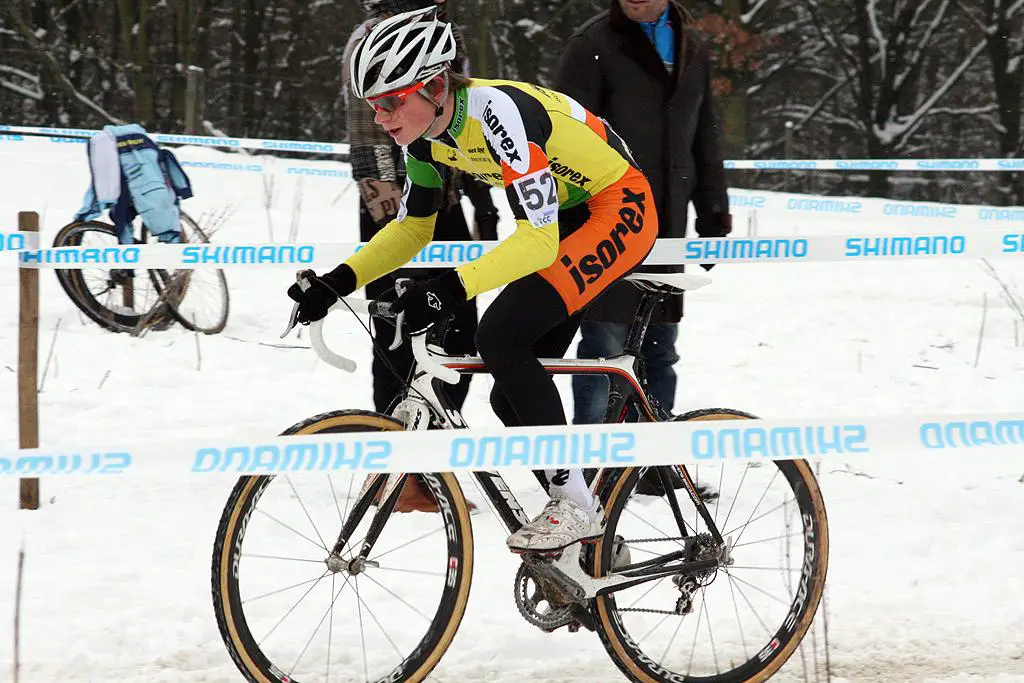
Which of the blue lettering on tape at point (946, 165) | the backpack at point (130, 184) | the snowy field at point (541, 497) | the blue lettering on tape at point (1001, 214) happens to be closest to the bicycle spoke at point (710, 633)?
the snowy field at point (541, 497)

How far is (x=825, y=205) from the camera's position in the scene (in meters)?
12.7

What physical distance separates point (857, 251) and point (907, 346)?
3.07m

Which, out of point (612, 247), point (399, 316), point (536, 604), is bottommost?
point (536, 604)

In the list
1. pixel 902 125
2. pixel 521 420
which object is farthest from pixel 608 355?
pixel 902 125

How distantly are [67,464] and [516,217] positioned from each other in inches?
56.5

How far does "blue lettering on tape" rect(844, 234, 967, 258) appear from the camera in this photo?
199 inches

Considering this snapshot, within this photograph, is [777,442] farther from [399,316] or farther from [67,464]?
[67,464]

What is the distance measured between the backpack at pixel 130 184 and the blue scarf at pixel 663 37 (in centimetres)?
407

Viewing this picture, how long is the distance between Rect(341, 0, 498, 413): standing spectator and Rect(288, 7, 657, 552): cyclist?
1.00 meters

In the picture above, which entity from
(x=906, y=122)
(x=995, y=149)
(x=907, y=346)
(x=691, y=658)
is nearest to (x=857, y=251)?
(x=691, y=658)

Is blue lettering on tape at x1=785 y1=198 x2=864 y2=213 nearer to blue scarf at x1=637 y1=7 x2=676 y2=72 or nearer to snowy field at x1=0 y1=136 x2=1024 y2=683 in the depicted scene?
snowy field at x1=0 y1=136 x2=1024 y2=683

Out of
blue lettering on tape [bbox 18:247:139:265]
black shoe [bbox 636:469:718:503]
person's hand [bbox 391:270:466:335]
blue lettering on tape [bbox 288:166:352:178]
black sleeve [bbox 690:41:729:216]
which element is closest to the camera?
person's hand [bbox 391:270:466:335]

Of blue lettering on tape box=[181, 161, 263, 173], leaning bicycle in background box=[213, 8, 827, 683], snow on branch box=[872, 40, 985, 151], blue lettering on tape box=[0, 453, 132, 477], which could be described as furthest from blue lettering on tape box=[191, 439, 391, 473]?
snow on branch box=[872, 40, 985, 151]

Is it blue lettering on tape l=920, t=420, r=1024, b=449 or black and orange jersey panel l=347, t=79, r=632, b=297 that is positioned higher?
black and orange jersey panel l=347, t=79, r=632, b=297
